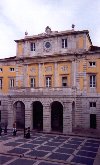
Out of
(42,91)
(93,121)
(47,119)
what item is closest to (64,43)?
(42,91)

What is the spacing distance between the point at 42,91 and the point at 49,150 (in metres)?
13.2

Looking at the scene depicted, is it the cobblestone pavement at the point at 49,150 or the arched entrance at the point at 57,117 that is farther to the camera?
the arched entrance at the point at 57,117

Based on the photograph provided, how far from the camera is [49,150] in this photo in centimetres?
2361

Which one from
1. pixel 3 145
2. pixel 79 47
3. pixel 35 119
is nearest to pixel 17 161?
pixel 3 145

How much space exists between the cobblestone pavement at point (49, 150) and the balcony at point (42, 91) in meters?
6.53

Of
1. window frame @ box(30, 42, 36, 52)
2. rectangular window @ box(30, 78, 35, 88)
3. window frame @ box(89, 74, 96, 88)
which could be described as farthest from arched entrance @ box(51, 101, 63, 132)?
window frame @ box(30, 42, 36, 52)

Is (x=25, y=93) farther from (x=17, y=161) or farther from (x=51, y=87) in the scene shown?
(x=17, y=161)

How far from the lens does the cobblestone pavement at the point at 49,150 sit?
19.8 meters

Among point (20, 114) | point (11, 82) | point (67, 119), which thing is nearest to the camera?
point (67, 119)

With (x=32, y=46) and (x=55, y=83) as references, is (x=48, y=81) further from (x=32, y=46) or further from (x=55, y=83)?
(x=32, y=46)

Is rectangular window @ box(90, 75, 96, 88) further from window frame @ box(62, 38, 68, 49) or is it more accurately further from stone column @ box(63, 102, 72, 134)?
window frame @ box(62, 38, 68, 49)

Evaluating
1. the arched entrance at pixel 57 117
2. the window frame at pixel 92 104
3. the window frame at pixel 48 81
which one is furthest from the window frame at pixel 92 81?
the window frame at pixel 48 81

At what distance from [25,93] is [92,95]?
10.7 meters

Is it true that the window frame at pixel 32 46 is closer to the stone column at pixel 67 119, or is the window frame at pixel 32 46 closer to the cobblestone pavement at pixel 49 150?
the stone column at pixel 67 119
